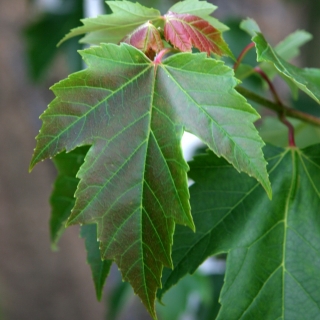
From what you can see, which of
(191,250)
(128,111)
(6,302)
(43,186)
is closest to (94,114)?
(128,111)

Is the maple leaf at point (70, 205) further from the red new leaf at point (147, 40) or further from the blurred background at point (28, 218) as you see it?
the blurred background at point (28, 218)

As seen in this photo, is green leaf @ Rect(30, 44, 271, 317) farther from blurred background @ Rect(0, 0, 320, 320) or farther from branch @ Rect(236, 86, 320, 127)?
blurred background @ Rect(0, 0, 320, 320)

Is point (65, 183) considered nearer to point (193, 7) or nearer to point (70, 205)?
point (70, 205)

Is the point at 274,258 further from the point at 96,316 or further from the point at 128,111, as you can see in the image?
the point at 96,316

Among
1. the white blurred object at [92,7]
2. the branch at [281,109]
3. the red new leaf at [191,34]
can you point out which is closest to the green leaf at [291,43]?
the branch at [281,109]

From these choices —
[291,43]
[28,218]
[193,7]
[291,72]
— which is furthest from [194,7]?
[28,218]
